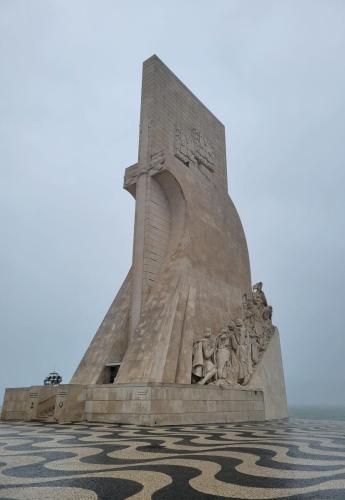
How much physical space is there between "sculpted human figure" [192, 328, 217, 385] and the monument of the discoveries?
2 cm

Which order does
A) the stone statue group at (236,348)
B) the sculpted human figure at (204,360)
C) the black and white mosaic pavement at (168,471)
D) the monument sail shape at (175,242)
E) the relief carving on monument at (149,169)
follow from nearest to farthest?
the black and white mosaic pavement at (168,471) < the monument sail shape at (175,242) < the sculpted human figure at (204,360) < the stone statue group at (236,348) < the relief carving on monument at (149,169)

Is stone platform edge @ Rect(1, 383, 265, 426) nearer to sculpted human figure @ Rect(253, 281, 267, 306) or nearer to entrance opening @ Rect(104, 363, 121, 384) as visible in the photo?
entrance opening @ Rect(104, 363, 121, 384)

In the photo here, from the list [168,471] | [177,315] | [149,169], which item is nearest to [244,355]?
[177,315]

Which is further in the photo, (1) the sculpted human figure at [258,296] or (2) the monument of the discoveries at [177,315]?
(1) the sculpted human figure at [258,296]

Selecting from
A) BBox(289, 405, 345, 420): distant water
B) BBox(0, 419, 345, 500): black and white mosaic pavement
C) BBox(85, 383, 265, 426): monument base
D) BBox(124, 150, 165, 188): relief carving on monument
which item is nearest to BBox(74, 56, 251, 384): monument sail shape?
BBox(124, 150, 165, 188): relief carving on monument

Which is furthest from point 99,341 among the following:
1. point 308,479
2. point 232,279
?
point 308,479

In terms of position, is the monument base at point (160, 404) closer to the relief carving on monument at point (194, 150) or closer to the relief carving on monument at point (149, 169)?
the relief carving on monument at point (149, 169)

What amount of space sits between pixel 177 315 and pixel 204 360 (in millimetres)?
1152

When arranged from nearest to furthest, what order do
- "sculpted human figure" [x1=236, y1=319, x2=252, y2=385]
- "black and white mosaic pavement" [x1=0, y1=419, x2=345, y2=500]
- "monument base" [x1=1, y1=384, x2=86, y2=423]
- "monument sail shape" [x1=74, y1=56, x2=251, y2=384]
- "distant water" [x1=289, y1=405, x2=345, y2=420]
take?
"black and white mosaic pavement" [x1=0, y1=419, x2=345, y2=500] < "monument base" [x1=1, y1=384, x2=86, y2=423] < "monument sail shape" [x1=74, y1=56, x2=251, y2=384] < "sculpted human figure" [x1=236, y1=319, x2=252, y2=385] < "distant water" [x1=289, y1=405, x2=345, y2=420]

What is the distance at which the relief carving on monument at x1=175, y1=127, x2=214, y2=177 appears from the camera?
11.2 metres

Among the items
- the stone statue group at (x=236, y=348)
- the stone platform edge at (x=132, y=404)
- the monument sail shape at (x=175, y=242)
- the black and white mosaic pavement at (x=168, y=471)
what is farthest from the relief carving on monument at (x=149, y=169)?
the black and white mosaic pavement at (x=168, y=471)

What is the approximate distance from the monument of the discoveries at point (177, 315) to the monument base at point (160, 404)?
0.02m

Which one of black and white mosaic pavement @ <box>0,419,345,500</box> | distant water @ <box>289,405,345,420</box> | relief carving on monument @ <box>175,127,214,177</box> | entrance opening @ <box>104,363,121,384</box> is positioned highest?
relief carving on monument @ <box>175,127,214,177</box>

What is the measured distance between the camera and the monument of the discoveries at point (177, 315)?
23.7ft
